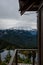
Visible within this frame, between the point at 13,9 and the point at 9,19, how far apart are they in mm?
606

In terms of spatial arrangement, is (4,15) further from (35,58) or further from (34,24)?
(35,58)

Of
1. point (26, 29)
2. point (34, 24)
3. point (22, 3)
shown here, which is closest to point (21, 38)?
point (26, 29)

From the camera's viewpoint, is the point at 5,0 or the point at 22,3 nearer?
the point at 22,3

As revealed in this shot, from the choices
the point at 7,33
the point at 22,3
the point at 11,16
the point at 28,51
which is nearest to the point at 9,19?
the point at 11,16

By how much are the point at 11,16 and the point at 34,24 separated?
89 cm

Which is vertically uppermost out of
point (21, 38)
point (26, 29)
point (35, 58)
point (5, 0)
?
point (5, 0)

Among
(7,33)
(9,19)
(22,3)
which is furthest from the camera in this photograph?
(9,19)

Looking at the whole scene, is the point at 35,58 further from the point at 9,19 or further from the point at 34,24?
the point at 9,19

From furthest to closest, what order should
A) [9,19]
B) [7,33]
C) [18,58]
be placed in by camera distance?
[9,19] < [7,33] < [18,58]

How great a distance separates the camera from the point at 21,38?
5.20 m

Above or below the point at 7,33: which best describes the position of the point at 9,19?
above

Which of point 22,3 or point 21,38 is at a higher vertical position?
point 22,3

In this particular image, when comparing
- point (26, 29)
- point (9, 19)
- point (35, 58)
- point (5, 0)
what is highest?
point (5, 0)

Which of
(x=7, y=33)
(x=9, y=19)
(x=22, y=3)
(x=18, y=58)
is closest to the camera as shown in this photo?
(x=22, y=3)
